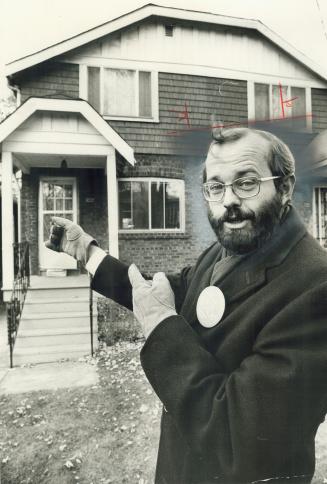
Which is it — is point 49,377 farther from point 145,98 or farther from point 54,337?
point 145,98

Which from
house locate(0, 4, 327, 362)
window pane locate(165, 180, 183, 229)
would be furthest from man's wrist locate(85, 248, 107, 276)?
window pane locate(165, 180, 183, 229)

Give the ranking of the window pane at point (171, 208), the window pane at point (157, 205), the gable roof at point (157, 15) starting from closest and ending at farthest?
the gable roof at point (157, 15), the window pane at point (171, 208), the window pane at point (157, 205)

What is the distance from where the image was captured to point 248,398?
0.70 metres

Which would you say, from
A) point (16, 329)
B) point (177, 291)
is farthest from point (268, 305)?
point (16, 329)

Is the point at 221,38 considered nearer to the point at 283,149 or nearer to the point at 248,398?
the point at 283,149

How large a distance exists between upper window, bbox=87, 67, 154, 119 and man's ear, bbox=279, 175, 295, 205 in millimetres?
2870

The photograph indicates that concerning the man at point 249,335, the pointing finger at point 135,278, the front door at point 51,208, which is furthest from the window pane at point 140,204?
the man at point 249,335

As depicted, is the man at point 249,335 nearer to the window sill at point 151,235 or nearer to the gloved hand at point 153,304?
the gloved hand at point 153,304

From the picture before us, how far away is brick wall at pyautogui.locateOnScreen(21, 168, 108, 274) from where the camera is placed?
4.25 meters

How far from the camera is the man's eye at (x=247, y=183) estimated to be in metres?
0.83

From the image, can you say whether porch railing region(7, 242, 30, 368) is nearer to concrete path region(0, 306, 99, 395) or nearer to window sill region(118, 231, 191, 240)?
concrete path region(0, 306, 99, 395)

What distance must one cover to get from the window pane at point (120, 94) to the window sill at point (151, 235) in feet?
5.37

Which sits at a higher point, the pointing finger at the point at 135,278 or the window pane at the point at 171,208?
the window pane at the point at 171,208

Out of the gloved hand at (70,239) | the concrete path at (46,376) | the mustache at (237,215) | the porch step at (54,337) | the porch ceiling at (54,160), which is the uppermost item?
the porch ceiling at (54,160)
